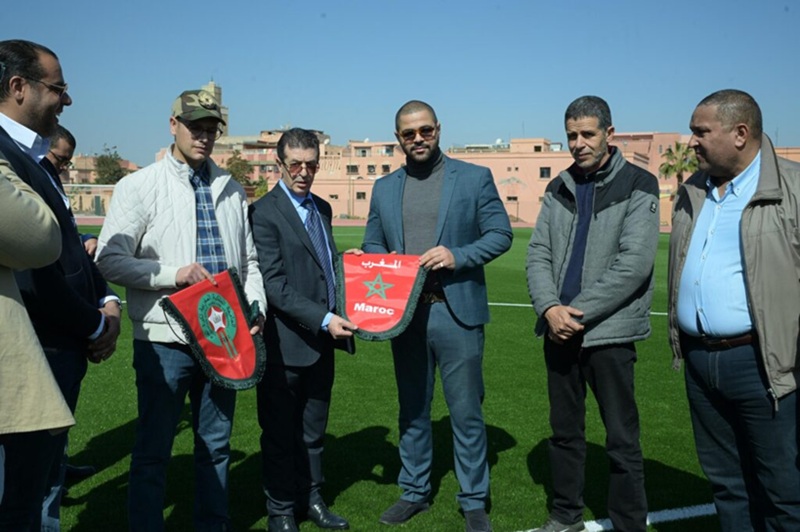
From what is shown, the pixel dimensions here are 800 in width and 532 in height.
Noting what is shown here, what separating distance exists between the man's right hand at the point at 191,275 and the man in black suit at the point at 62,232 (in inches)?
26.9

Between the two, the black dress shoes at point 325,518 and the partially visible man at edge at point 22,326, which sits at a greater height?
the partially visible man at edge at point 22,326

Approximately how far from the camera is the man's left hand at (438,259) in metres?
4.14

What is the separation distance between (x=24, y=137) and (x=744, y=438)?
11.3 feet

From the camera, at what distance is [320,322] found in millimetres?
4168

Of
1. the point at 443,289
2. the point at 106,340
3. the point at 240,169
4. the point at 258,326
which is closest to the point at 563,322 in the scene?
the point at 443,289

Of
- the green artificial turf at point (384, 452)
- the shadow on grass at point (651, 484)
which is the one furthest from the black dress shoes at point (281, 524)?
the shadow on grass at point (651, 484)

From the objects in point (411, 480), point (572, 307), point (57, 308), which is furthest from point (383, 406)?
point (57, 308)

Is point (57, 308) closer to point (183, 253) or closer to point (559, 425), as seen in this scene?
point (183, 253)

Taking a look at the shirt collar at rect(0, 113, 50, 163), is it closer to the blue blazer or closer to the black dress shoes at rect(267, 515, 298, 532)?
the blue blazer

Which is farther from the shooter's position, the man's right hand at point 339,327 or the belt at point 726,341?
the man's right hand at point 339,327

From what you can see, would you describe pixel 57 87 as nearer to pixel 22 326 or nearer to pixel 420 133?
pixel 22 326

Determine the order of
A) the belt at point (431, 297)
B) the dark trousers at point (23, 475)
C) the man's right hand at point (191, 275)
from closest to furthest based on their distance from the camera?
the dark trousers at point (23, 475) < the man's right hand at point (191, 275) < the belt at point (431, 297)

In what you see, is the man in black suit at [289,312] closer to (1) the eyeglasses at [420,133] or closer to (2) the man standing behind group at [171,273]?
(2) the man standing behind group at [171,273]

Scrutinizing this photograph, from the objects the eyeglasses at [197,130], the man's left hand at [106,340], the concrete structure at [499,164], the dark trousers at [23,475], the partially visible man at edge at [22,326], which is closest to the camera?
the partially visible man at edge at [22,326]
